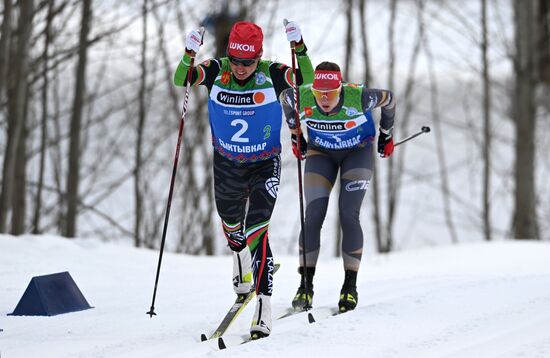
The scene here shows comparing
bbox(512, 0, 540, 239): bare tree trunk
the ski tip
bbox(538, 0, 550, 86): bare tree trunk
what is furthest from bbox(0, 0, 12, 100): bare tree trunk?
bbox(538, 0, 550, 86): bare tree trunk

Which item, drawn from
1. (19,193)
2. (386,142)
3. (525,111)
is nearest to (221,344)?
(386,142)

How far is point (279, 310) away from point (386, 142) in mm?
1615

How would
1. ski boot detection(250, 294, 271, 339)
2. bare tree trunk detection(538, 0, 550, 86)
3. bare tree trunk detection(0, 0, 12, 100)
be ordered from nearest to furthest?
ski boot detection(250, 294, 271, 339), bare tree trunk detection(0, 0, 12, 100), bare tree trunk detection(538, 0, 550, 86)

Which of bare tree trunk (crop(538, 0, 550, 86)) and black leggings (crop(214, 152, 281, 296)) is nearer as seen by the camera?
black leggings (crop(214, 152, 281, 296))

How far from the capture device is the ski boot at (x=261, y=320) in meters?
5.10

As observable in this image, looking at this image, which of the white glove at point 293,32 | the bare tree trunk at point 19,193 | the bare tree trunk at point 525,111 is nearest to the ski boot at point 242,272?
the white glove at point 293,32

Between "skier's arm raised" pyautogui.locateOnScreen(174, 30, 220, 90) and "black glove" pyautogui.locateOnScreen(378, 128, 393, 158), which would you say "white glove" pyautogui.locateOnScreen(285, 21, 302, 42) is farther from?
"black glove" pyautogui.locateOnScreen(378, 128, 393, 158)

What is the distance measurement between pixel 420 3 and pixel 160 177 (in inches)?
351

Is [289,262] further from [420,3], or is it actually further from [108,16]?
[420,3]

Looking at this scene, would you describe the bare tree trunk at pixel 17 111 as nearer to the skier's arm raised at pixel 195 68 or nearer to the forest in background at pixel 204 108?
the forest in background at pixel 204 108

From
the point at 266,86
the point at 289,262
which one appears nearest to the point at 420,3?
the point at 289,262

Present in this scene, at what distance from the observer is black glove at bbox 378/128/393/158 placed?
6691mm

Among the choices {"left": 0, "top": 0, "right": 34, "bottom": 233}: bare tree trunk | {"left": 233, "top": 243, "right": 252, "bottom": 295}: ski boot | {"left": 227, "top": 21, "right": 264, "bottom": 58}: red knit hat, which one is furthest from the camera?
{"left": 0, "top": 0, "right": 34, "bottom": 233}: bare tree trunk

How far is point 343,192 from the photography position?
6.35 m
